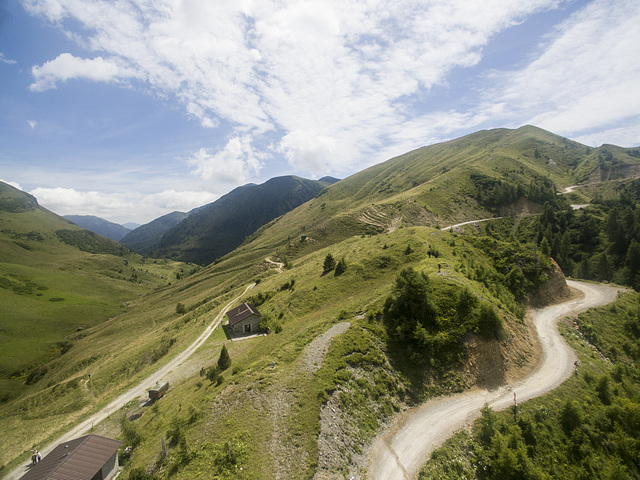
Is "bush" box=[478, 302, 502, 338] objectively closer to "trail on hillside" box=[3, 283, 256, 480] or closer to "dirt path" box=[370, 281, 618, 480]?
"dirt path" box=[370, 281, 618, 480]

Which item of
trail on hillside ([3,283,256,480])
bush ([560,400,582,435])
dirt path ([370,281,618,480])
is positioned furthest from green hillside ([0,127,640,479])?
bush ([560,400,582,435])

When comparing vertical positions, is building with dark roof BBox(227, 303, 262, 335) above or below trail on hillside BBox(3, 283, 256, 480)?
above

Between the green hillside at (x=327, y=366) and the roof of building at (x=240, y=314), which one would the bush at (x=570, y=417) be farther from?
the roof of building at (x=240, y=314)

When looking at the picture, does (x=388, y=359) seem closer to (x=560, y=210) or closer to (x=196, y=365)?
(x=196, y=365)

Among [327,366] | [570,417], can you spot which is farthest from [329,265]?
[570,417]

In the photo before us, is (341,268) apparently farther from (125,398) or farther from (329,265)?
(125,398)

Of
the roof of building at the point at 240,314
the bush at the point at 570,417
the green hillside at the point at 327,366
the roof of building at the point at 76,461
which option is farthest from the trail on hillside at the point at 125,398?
the bush at the point at 570,417
